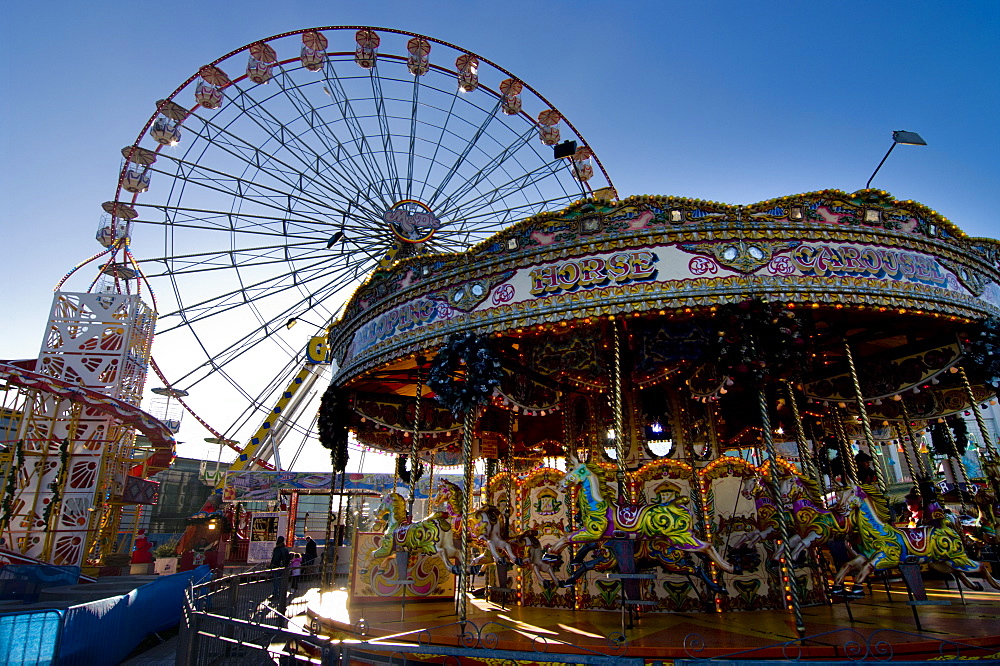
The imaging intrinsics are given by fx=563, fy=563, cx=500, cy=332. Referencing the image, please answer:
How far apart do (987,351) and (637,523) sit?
5.32 meters

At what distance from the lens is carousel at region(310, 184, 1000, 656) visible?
21.4 feet

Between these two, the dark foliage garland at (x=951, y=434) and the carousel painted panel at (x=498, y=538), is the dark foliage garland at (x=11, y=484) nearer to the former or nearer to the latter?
the carousel painted panel at (x=498, y=538)

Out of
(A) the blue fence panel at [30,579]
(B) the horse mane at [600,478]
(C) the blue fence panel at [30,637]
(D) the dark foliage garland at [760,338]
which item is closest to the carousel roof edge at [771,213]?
(D) the dark foliage garland at [760,338]

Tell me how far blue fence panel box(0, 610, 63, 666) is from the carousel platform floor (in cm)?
257

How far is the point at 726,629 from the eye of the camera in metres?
5.95

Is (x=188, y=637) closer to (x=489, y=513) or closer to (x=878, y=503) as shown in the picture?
(x=489, y=513)

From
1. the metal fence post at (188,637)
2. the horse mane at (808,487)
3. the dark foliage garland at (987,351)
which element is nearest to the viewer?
the metal fence post at (188,637)

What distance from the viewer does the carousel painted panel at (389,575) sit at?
9.11m

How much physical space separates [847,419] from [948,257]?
602 cm

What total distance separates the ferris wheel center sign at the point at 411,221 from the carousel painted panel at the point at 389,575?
7.58 metres

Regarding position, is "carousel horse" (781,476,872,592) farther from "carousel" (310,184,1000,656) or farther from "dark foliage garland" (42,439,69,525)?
"dark foliage garland" (42,439,69,525)

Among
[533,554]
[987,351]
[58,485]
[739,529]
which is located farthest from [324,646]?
[58,485]

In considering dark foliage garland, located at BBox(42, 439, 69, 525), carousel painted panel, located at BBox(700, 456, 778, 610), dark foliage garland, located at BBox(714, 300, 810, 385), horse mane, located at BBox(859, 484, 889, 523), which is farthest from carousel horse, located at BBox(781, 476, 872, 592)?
dark foliage garland, located at BBox(42, 439, 69, 525)

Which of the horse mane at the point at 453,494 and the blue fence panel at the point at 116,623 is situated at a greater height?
the horse mane at the point at 453,494
